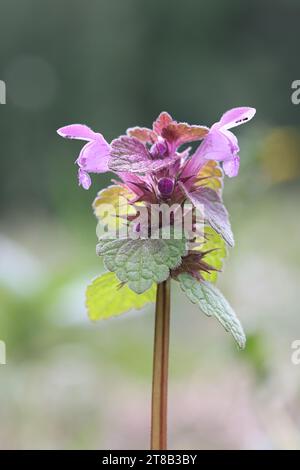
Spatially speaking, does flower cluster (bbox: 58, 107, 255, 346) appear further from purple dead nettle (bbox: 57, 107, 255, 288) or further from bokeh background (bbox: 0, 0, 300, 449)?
bokeh background (bbox: 0, 0, 300, 449)

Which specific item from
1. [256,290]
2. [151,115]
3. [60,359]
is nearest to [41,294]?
[60,359]

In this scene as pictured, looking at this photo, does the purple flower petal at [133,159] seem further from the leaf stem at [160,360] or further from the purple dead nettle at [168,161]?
the leaf stem at [160,360]

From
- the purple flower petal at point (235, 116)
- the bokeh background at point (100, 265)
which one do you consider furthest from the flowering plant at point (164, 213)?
the bokeh background at point (100, 265)

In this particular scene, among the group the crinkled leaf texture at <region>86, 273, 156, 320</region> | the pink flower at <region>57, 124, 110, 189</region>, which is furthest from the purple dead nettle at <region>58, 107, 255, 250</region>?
the crinkled leaf texture at <region>86, 273, 156, 320</region>

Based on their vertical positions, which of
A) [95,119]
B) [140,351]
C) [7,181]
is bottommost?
[140,351]

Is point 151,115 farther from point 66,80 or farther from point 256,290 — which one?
point 256,290

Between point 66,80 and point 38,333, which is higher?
point 66,80

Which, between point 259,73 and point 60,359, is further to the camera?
point 259,73

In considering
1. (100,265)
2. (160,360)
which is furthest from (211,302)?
(100,265)
